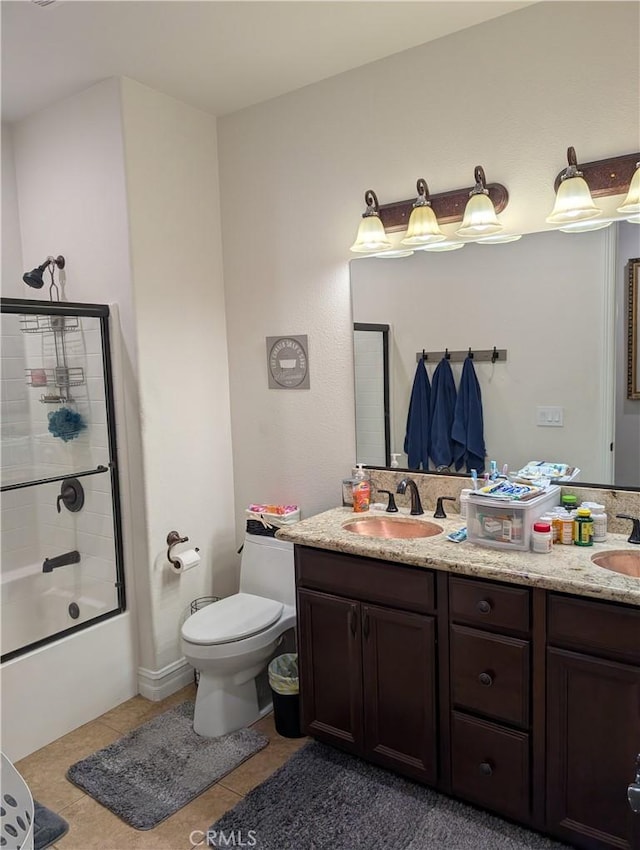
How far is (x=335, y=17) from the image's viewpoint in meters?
2.27

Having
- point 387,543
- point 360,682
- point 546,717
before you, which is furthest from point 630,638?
point 360,682

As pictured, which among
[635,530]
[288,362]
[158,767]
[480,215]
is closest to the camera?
[635,530]

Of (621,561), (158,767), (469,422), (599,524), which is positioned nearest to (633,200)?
(469,422)

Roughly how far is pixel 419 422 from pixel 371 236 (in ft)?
2.68

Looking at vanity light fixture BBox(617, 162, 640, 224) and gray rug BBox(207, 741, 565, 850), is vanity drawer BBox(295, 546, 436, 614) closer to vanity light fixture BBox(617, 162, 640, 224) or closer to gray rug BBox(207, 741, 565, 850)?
gray rug BBox(207, 741, 565, 850)

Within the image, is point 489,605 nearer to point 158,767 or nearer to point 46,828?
point 158,767

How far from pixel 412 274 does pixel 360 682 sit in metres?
1.66

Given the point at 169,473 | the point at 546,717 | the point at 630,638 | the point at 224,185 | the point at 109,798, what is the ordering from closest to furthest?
the point at 630,638 → the point at 546,717 → the point at 109,798 → the point at 169,473 → the point at 224,185

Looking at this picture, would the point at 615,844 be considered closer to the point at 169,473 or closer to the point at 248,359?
the point at 169,473

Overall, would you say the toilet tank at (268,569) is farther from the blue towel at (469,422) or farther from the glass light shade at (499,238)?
the glass light shade at (499,238)

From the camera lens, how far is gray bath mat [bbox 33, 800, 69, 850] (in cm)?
205

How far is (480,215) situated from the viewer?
2.29m

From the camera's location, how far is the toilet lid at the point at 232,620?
2.51 metres

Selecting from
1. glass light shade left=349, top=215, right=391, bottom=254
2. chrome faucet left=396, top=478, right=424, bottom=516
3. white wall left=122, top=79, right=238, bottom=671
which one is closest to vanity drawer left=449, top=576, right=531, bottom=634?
chrome faucet left=396, top=478, right=424, bottom=516
